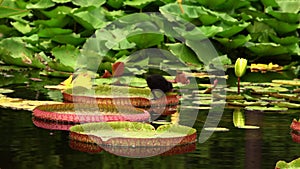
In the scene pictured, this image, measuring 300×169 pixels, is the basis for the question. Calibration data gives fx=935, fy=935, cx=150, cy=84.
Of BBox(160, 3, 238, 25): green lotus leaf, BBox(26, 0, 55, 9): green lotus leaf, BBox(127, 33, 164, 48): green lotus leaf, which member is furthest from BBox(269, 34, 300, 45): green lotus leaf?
BBox(26, 0, 55, 9): green lotus leaf

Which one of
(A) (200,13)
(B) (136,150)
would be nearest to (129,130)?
(B) (136,150)

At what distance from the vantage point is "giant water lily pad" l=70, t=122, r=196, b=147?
4.41m

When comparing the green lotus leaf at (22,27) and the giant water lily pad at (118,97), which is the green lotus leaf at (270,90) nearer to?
the giant water lily pad at (118,97)

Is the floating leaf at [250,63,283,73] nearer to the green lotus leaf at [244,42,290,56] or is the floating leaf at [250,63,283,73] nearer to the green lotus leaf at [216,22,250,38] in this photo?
the green lotus leaf at [244,42,290,56]

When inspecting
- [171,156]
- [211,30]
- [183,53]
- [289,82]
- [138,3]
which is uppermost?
[138,3]

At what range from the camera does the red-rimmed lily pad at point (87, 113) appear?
17.0ft

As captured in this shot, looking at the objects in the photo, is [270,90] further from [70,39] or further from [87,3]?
[87,3]

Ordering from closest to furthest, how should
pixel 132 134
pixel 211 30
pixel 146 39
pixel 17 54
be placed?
pixel 132 134, pixel 146 39, pixel 211 30, pixel 17 54

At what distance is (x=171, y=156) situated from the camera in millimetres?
4324

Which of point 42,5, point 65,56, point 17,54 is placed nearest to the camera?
point 65,56

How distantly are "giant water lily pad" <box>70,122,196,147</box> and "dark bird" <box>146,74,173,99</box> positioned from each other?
1.31 metres

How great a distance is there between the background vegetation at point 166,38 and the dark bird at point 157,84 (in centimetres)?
239

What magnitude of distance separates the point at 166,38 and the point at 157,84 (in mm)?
3199

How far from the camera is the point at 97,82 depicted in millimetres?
7117
